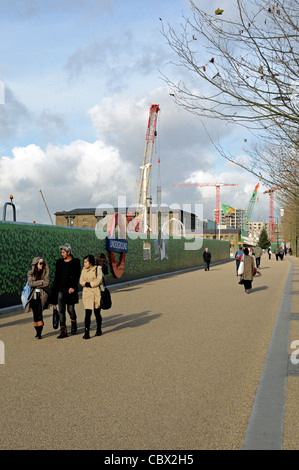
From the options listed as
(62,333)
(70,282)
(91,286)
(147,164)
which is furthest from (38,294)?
(147,164)

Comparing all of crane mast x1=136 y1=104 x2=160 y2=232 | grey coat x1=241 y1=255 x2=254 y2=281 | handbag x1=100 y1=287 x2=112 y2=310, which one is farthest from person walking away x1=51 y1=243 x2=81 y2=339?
crane mast x1=136 y1=104 x2=160 y2=232

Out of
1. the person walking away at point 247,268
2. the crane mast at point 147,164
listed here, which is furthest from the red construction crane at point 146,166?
the person walking away at point 247,268

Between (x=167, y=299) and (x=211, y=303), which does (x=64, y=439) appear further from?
(x=167, y=299)

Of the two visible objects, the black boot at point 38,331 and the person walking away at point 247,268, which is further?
the person walking away at point 247,268

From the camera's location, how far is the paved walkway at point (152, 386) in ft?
13.5

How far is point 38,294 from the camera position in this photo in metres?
9.13

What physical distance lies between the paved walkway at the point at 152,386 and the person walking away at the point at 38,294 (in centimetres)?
35

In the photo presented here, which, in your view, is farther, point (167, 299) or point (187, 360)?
point (167, 299)

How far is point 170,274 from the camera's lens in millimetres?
32062

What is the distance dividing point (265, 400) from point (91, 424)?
181 cm

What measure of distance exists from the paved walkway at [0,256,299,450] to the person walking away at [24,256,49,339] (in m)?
0.35

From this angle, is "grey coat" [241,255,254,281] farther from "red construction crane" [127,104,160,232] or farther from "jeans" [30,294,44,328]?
"red construction crane" [127,104,160,232]

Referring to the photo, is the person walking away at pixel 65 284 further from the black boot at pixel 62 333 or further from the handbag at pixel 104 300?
the handbag at pixel 104 300
